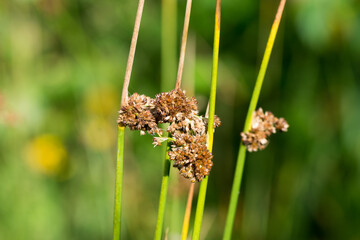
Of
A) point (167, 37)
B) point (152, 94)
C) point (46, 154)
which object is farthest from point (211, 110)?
point (46, 154)

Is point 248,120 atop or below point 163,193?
atop

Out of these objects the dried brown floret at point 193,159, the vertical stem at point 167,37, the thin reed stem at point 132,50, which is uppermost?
the vertical stem at point 167,37

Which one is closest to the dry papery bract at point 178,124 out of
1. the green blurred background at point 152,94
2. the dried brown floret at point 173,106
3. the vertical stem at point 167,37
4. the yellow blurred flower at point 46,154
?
the dried brown floret at point 173,106

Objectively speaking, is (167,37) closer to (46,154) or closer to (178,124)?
(178,124)

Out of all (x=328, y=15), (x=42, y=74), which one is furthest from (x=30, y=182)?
(x=328, y=15)

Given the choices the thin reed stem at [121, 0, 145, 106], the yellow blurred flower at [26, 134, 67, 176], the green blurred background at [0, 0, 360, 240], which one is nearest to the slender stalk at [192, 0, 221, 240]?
the thin reed stem at [121, 0, 145, 106]

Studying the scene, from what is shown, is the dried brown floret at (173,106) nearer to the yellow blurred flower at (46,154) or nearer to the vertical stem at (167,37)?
the vertical stem at (167,37)

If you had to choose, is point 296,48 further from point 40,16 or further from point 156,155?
point 40,16
